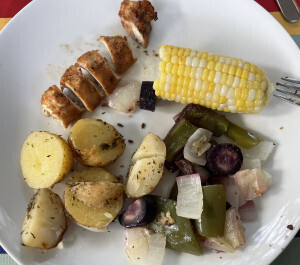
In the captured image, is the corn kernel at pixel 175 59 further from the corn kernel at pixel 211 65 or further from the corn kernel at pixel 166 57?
the corn kernel at pixel 211 65

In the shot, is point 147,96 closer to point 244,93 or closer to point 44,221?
point 244,93

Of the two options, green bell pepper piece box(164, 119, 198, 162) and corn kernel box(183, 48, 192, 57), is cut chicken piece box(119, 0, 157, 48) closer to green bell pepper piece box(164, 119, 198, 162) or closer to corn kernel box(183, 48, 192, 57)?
corn kernel box(183, 48, 192, 57)

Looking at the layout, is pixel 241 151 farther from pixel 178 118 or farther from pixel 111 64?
pixel 111 64

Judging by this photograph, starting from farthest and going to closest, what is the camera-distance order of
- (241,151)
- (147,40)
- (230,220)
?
(147,40) → (241,151) → (230,220)

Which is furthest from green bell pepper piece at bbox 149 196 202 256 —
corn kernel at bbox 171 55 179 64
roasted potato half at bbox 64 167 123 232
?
corn kernel at bbox 171 55 179 64

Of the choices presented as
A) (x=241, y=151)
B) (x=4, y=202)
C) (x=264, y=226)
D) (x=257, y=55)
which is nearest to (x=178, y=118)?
(x=241, y=151)

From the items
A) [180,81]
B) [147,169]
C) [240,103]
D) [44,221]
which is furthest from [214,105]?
[44,221]

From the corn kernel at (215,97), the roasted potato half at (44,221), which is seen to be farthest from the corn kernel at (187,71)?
the roasted potato half at (44,221)
